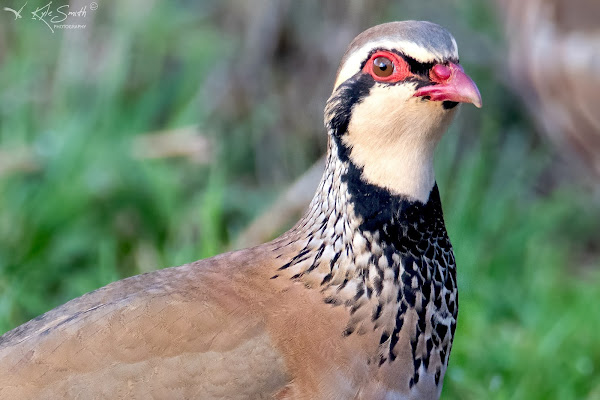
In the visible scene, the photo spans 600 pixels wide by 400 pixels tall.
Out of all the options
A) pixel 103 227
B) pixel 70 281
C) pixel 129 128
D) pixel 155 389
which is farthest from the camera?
pixel 129 128

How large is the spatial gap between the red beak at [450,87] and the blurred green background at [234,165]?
1.34 meters

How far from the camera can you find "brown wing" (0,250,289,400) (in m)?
2.27

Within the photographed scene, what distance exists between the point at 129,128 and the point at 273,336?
259cm

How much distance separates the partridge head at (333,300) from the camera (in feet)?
7.56

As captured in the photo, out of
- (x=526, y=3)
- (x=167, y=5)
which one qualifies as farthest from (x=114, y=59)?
(x=526, y=3)

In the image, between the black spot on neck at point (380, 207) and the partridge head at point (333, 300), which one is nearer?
the partridge head at point (333, 300)

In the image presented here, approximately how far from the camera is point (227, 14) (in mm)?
5578

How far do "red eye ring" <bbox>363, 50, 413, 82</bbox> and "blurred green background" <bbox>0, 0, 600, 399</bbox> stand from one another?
136 centimetres

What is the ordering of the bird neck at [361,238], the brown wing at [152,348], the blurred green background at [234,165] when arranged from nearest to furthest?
the brown wing at [152,348], the bird neck at [361,238], the blurred green background at [234,165]

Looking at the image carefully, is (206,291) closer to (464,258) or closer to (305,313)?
(305,313)

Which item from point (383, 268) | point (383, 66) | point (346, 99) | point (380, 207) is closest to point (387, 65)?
point (383, 66)

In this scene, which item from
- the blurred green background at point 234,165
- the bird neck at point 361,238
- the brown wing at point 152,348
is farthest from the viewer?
the blurred green background at point 234,165
